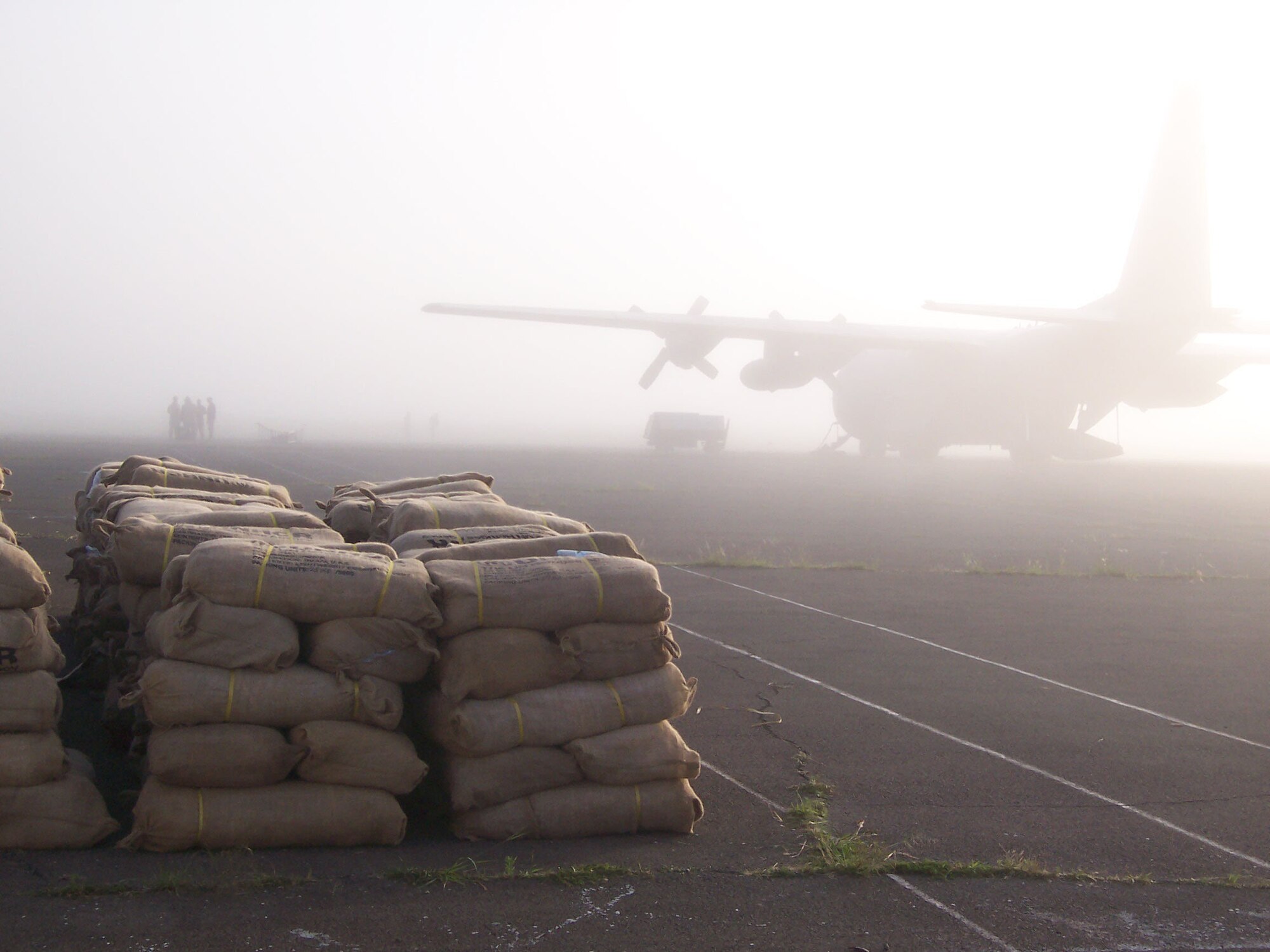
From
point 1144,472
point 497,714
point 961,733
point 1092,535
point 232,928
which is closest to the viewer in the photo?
point 232,928

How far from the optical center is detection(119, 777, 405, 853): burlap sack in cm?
441

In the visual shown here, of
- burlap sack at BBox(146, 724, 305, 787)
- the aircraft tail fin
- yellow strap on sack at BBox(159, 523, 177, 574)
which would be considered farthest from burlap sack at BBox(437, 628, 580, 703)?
the aircraft tail fin

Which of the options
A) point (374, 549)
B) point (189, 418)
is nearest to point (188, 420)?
point (189, 418)

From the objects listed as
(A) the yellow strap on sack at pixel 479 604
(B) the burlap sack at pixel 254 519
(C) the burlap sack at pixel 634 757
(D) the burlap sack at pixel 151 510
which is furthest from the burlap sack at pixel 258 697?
(D) the burlap sack at pixel 151 510

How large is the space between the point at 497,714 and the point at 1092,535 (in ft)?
58.0

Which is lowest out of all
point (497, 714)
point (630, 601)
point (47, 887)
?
point (47, 887)

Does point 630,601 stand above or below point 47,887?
above

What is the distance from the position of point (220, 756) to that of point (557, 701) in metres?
1.53

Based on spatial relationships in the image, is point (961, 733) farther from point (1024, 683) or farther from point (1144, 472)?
point (1144, 472)

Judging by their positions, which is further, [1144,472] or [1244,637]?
[1144,472]

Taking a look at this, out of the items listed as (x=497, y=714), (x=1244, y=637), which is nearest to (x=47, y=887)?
(x=497, y=714)

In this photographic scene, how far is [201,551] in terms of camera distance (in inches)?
190

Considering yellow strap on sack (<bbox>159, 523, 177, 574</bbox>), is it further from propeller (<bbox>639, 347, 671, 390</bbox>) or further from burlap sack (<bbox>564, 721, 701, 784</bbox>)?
propeller (<bbox>639, 347, 671, 390</bbox>)

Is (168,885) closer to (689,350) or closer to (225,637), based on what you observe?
(225,637)
